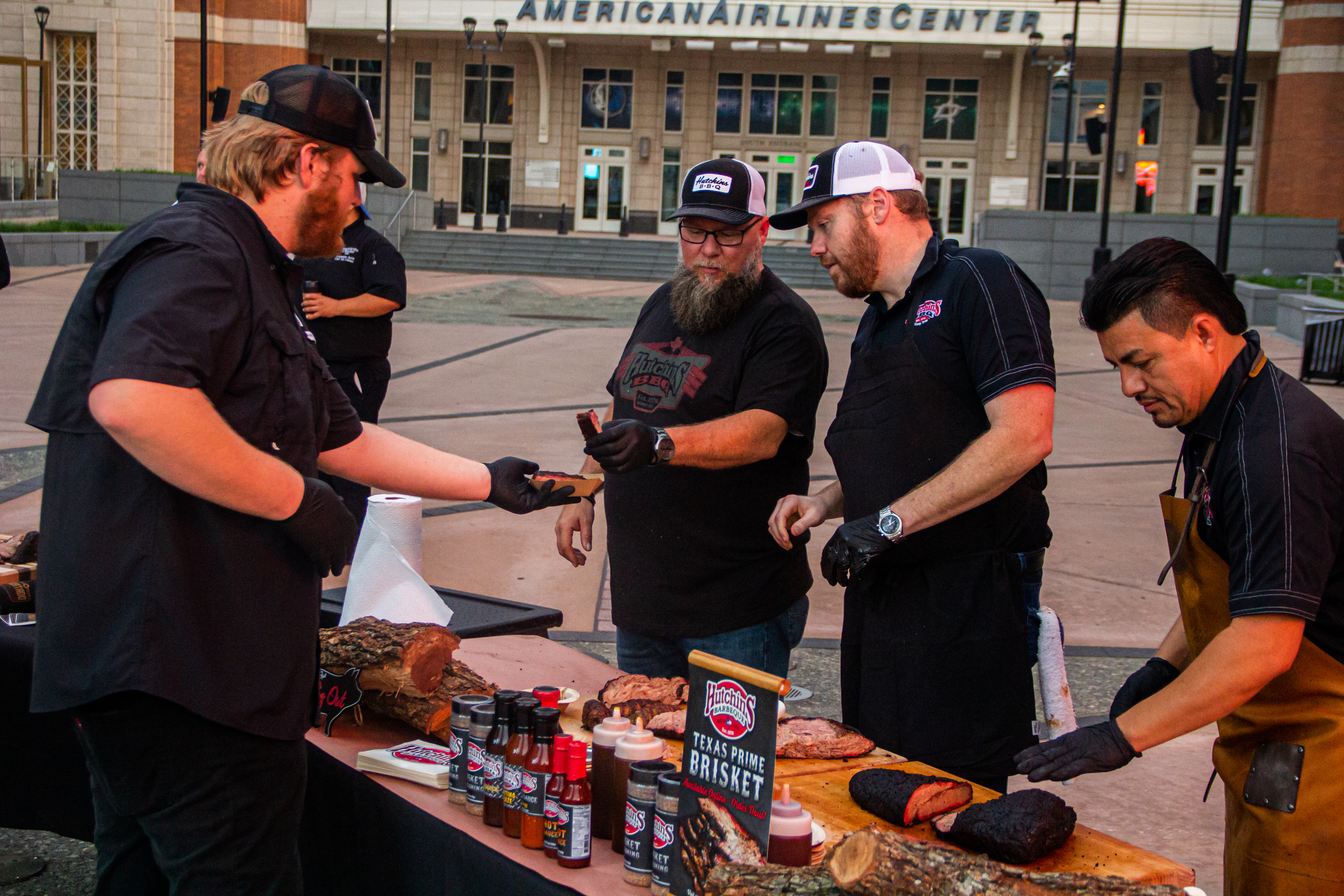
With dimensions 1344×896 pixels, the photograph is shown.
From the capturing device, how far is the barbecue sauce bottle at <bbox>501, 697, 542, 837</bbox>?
7.17ft

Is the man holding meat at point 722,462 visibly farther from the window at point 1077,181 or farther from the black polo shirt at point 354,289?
the window at point 1077,181

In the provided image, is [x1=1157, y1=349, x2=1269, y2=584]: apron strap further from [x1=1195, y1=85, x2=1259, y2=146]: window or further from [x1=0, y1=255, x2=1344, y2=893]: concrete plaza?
[x1=1195, y1=85, x2=1259, y2=146]: window

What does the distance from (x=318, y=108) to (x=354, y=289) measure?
408 centimetres

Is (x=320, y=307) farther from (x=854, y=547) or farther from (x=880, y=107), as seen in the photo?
(x=880, y=107)

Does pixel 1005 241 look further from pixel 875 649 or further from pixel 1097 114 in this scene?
pixel 875 649

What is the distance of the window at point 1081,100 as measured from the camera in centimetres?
3962

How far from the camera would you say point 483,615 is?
3.86 metres

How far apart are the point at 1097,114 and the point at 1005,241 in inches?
552

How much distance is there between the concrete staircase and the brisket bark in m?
27.1

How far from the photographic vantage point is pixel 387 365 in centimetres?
618

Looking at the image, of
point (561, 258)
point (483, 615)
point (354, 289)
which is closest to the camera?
point (483, 615)

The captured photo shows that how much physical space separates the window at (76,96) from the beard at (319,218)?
41724 mm

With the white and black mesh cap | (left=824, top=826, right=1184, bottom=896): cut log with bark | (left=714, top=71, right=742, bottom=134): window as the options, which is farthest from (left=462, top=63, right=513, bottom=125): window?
(left=824, top=826, right=1184, bottom=896): cut log with bark

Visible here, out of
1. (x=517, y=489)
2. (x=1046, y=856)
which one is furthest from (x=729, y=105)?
(x=1046, y=856)
